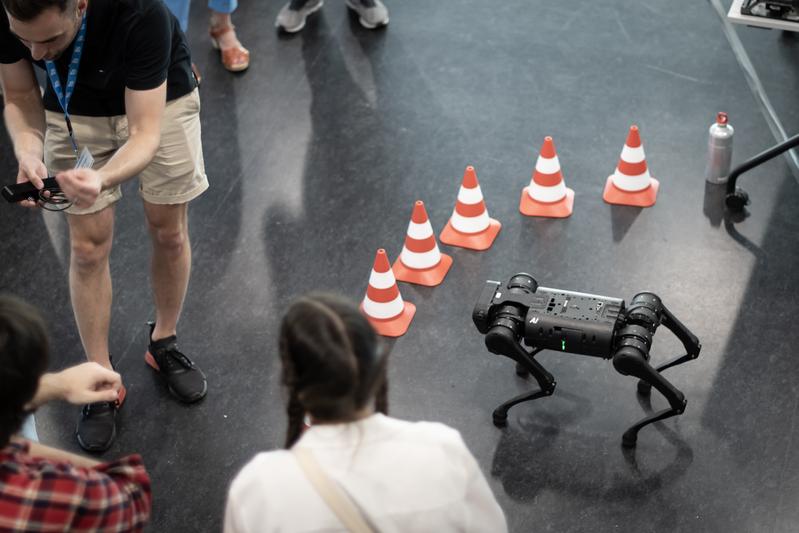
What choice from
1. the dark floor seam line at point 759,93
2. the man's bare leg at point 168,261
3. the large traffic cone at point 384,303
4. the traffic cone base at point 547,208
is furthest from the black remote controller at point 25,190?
the dark floor seam line at point 759,93

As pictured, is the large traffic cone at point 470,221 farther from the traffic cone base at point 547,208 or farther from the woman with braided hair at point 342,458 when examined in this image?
the woman with braided hair at point 342,458

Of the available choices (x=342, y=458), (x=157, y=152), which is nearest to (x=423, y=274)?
(x=157, y=152)

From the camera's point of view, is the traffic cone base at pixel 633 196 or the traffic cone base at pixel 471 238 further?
the traffic cone base at pixel 633 196

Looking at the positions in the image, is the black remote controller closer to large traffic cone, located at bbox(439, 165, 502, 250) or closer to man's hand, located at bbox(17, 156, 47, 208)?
man's hand, located at bbox(17, 156, 47, 208)

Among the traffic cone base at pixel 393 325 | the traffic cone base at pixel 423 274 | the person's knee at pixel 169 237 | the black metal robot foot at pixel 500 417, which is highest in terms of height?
the person's knee at pixel 169 237

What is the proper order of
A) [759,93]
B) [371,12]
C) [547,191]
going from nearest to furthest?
[547,191] → [759,93] → [371,12]

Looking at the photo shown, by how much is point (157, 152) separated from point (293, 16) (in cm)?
244

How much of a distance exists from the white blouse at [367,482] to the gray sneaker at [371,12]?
3.88 m

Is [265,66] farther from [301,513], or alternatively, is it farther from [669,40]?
[301,513]

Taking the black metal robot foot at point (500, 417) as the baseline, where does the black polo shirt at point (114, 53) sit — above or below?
above

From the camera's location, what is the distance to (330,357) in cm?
182

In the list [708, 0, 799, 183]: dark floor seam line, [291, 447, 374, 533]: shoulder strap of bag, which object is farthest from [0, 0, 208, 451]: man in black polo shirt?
[708, 0, 799, 183]: dark floor seam line

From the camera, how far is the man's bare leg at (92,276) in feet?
10.9

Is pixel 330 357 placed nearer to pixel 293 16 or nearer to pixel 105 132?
pixel 105 132
